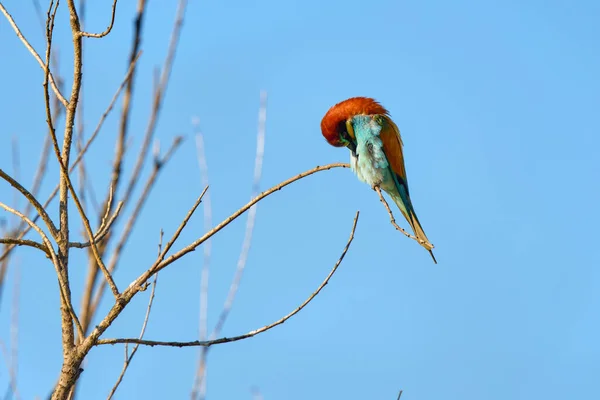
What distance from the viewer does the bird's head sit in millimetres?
5121

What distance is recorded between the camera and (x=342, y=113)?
512 centimetres

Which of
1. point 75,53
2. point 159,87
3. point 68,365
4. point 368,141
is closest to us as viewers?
point 68,365

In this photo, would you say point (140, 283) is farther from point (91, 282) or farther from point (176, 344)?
point (91, 282)

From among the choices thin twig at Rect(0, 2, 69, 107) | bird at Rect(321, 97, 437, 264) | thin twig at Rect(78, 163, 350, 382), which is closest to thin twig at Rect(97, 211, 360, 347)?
thin twig at Rect(78, 163, 350, 382)

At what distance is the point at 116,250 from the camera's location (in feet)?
8.27

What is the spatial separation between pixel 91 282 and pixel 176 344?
63 centimetres

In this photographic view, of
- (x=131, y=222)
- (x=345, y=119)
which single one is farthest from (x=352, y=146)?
(x=131, y=222)

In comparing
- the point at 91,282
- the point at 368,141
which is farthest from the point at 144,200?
the point at 368,141

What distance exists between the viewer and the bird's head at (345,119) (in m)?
5.12

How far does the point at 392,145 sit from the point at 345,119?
15.7 inches

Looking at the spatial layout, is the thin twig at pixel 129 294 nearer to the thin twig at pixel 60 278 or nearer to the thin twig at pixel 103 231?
the thin twig at pixel 60 278

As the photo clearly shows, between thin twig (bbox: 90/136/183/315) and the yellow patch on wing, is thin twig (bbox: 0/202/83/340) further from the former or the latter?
the yellow patch on wing

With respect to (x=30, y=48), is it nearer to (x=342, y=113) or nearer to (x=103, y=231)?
(x=103, y=231)

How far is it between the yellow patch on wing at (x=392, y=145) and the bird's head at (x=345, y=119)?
132mm
